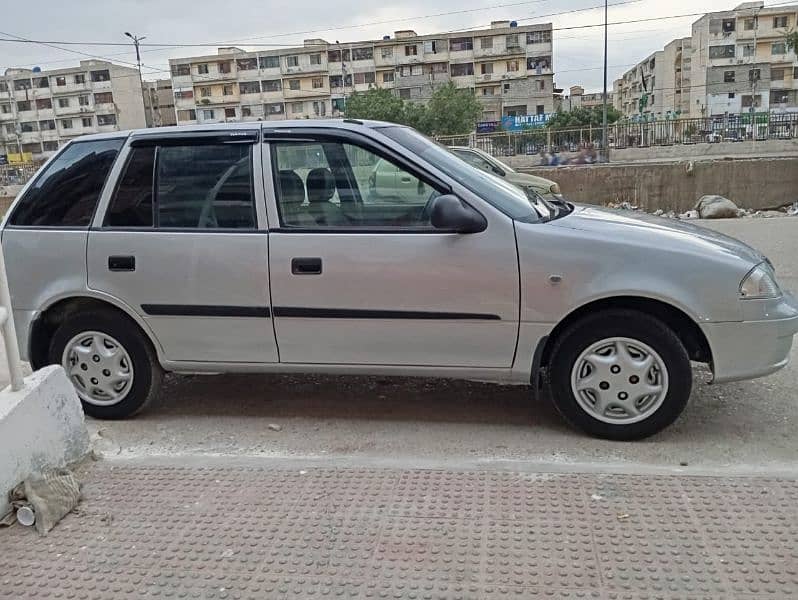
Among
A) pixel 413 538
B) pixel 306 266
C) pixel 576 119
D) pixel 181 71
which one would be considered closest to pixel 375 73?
pixel 181 71

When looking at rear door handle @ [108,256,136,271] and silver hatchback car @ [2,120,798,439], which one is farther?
rear door handle @ [108,256,136,271]

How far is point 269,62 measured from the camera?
75875mm

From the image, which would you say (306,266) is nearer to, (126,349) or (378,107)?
(126,349)

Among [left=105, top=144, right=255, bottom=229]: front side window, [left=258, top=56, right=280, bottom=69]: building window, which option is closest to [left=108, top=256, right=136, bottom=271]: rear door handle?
[left=105, top=144, right=255, bottom=229]: front side window

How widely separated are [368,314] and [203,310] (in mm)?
975

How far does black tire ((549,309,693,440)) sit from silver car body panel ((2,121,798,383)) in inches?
4.7

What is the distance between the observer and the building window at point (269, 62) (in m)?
75.2

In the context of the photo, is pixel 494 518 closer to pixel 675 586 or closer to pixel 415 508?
pixel 415 508

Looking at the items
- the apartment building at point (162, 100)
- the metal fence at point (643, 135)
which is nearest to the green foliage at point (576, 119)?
the metal fence at point (643, 135)

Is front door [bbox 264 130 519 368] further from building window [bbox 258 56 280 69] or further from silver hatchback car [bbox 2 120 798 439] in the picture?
building window [bbox 258 56 280 69]

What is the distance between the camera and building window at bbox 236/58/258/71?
249 feet

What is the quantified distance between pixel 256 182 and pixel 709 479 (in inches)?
110

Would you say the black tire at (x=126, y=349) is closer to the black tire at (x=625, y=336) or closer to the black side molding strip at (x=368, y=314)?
the black side molding strip at (x=368, y=314)

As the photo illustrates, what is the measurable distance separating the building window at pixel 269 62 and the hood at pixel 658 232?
7662 cm
